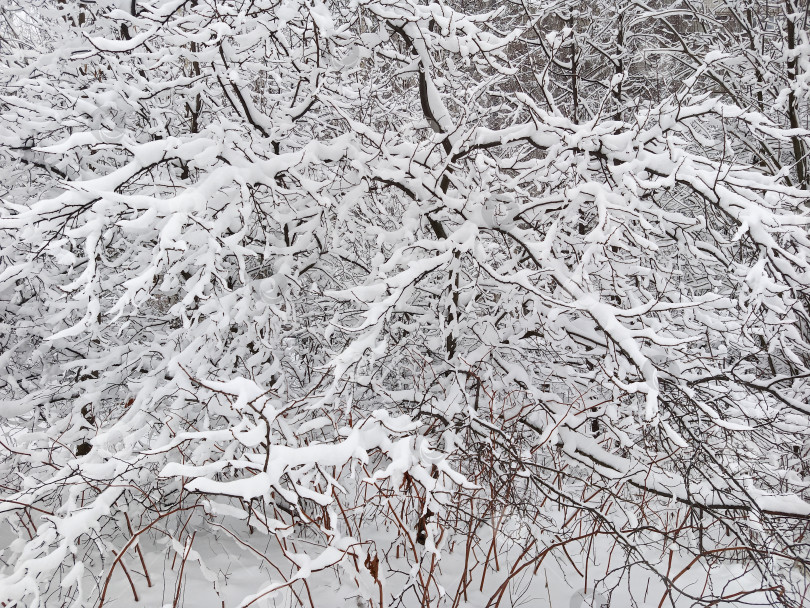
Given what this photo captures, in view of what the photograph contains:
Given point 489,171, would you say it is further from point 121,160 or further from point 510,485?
point 121,160

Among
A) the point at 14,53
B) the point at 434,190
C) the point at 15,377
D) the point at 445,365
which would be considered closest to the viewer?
the point at 434,190

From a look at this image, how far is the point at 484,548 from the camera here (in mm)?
3662

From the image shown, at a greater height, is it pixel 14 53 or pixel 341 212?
pixel 14 53

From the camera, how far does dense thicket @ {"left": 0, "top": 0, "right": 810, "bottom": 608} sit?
2.59 metres

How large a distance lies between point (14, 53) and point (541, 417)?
4459 millimetres

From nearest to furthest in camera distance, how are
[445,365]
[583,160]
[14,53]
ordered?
[583,160]
[445,365]
[14,53]

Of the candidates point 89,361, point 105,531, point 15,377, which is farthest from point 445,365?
point 15,377

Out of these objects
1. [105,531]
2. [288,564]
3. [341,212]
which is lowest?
[105,531]

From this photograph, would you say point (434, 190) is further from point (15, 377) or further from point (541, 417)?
point (15, 377)

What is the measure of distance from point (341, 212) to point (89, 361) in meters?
2.07

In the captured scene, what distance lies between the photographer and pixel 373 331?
9.40ft

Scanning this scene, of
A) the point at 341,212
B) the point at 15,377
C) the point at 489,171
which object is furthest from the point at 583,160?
the point at 15,377

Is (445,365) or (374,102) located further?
(374,102)

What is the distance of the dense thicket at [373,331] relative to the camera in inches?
102
